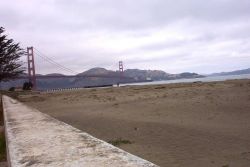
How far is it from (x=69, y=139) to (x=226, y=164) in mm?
2707

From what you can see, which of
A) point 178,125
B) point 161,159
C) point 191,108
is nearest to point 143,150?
point 161,159

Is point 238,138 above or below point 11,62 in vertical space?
below

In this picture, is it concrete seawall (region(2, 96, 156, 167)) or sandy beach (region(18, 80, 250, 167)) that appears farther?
sandy beach (region(18, 80, 250, 167))

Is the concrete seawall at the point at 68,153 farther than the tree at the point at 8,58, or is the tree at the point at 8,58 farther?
the tree at the point at 8,58

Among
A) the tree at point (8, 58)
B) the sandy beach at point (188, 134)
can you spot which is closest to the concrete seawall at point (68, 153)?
the sandy beach at point (188, 134)

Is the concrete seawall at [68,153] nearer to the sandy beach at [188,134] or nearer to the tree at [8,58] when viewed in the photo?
the sandy beach at [188,134]

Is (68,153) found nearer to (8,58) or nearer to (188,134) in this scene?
(188,134)

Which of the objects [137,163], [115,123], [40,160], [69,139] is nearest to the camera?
[137,163]

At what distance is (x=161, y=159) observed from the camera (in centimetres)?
548

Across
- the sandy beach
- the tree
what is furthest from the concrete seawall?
the tree

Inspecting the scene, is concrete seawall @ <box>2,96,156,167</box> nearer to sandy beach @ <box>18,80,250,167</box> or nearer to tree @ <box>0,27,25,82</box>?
sandy beach @ <box>18,80,250,167</box>

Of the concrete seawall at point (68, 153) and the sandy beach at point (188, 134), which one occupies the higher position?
the concrete seawall at point (68, 153)

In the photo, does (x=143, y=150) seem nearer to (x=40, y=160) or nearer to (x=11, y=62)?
(x=40, y=160)

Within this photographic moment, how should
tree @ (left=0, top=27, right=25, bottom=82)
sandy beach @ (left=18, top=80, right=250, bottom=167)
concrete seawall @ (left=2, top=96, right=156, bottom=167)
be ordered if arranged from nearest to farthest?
concrete seawall @ (left=2, top=96, right=156, bottom=167)
sandy beach @ (left=18, top=80, right=250, bottom=167)
tree @ (left=0, top=27, right=25, bottom=82)
